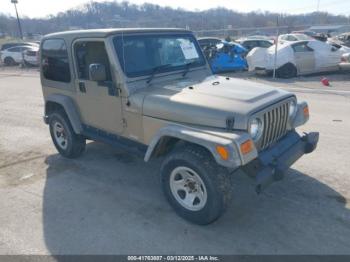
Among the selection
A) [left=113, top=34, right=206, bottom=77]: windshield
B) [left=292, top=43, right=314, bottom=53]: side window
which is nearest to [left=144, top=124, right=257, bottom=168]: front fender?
[left=113, top=34, right=206, bottom=77]: windshield

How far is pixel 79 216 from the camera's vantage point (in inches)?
157

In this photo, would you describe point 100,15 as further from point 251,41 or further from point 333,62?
point 333,62

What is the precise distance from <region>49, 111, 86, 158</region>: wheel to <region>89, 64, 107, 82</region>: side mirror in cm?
164

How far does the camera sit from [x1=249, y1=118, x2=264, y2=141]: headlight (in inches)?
133

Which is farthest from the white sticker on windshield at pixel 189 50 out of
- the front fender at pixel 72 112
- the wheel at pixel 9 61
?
the wheel at pixel 9 61

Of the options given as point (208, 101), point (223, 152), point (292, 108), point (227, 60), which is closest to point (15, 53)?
point (227, 60)

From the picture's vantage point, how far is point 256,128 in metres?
3.45

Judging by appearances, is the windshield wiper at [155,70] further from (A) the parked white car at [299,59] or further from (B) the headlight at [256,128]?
(A) the parked white car at [299,59]

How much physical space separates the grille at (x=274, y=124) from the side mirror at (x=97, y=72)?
195 centimetres

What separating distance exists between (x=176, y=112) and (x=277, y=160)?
46.9 inches

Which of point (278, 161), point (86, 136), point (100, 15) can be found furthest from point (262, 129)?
point (100, 15)

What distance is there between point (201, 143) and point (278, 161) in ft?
2.96

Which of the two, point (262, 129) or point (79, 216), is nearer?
point (262, 129)

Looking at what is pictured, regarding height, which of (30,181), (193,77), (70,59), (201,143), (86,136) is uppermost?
(70,59)
